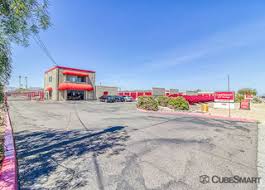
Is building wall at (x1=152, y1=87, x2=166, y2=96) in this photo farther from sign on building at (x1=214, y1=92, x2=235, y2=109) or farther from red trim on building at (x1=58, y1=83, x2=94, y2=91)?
sign on building at (x1=214, y1=92, x2=235, y2=109)

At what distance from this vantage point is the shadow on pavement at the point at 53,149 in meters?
3.73

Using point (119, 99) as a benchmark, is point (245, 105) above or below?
below

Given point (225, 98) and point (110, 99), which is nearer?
point (225, 98)

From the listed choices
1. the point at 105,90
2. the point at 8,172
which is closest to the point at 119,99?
the point at 105,90

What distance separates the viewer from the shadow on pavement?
373 cm

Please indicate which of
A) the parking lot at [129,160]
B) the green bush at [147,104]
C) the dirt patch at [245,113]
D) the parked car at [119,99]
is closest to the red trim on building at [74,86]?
the parked car at [119,99]

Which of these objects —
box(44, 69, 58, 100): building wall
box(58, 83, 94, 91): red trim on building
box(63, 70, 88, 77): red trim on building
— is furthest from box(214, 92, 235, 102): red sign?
box(44, 69, 58, 100): building wall

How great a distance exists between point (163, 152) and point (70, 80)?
110ft

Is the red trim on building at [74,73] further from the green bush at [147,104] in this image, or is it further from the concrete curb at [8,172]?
the concrete curb at [8,172]

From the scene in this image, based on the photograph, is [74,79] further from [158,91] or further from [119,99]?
[158,91]

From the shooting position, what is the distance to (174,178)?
3.76m

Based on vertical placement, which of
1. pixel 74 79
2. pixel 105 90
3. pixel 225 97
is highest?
pixel 74 79

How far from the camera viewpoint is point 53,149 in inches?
212

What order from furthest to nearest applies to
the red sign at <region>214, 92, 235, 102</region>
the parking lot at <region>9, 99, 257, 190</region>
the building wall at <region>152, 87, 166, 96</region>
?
the building wall at <region>152, 87, 166, 96</region> → the red sign at <region>214, 92, 235, 102</region> → the parking lot at <region>9, 99, 257, 190</region>
